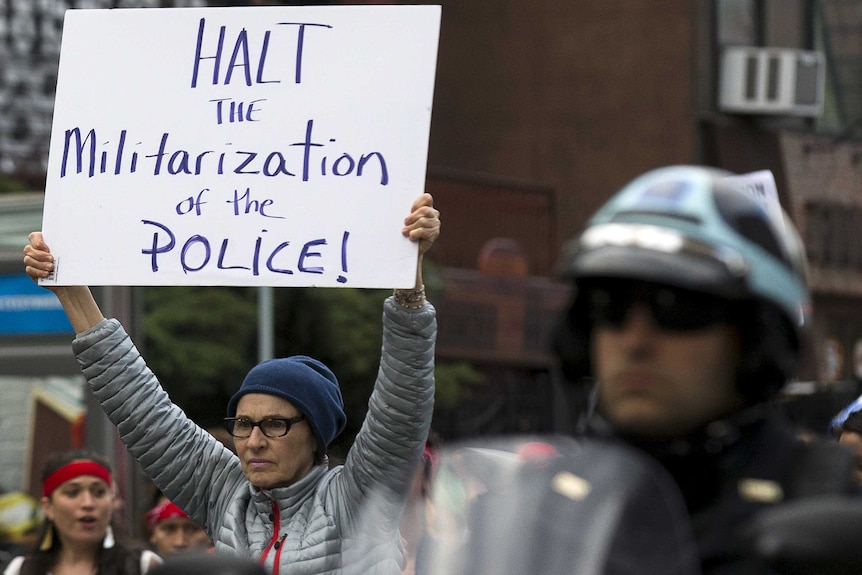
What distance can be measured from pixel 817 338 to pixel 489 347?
20.2 ft

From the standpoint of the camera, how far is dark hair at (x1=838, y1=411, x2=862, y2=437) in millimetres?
5062

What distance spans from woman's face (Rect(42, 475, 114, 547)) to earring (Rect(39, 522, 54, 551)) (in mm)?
26

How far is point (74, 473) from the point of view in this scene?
20.1 ft

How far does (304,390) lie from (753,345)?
1956 mm

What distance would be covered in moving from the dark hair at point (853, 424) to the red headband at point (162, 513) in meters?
2.72

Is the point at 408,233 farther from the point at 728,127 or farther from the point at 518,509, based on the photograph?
the point at 728,127

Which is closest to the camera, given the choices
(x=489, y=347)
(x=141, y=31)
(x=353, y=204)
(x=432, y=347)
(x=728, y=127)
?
(x=432, y=347)

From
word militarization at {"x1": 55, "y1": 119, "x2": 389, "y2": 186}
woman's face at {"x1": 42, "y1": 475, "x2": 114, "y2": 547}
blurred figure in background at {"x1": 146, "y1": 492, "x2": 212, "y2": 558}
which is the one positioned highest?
word militarization at {"x1": 55, "y1": 119, "x2": 389, "y2": 186}

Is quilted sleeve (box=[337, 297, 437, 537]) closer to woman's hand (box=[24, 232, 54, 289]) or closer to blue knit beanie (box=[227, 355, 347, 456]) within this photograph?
blue knit beanie (box=[227, 355, 347, 456])

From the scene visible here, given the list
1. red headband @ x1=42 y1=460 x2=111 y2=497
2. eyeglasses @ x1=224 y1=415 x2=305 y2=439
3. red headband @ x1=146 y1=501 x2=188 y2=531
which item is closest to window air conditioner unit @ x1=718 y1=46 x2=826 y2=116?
red headband @ x1=146 y1=501 x2=188 y2=531

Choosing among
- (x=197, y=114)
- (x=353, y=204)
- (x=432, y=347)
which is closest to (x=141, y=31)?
(x=197, y=114)

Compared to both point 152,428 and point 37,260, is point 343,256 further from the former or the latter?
point 37,260

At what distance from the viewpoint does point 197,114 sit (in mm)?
4246

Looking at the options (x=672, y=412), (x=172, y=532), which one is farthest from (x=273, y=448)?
(x=172, y=532)
